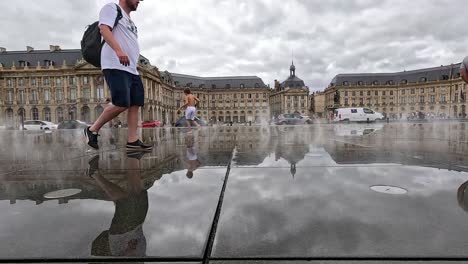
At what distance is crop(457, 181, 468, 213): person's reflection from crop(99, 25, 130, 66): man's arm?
3386 mm

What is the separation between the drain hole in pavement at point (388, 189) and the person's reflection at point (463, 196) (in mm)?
284

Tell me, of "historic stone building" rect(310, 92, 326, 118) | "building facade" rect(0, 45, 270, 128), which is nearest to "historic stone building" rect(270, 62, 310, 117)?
"historic stone building" rect(310, 92, 326, 118)

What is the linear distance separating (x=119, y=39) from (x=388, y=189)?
3623mm

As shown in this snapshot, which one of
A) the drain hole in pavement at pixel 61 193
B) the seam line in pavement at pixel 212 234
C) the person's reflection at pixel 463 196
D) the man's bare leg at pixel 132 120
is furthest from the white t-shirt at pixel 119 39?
the person's reflection at pixel 463 196

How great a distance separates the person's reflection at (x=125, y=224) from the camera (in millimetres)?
1109

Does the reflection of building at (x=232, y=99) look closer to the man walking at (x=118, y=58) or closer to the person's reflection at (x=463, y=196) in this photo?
the man walking at (x=118, y=58)

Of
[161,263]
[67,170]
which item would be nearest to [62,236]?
[161,263]

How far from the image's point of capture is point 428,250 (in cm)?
106

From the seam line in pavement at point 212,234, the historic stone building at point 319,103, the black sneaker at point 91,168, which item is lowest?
the seam line in pavement at point 212,234

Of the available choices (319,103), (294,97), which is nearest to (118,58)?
(294,97)

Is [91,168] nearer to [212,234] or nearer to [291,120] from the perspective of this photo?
[212,234]

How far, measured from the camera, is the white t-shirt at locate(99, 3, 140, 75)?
3.60 m

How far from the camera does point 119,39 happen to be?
3.85m

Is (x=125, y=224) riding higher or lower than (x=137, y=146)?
lower
